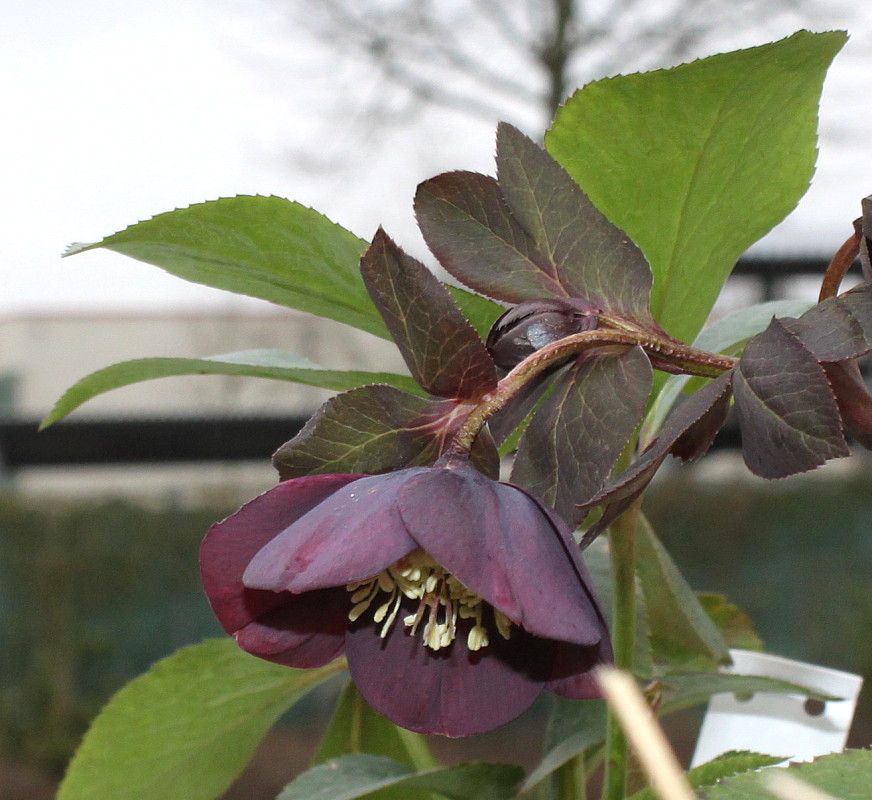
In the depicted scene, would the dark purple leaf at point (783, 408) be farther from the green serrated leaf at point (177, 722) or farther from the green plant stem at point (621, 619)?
the green serrated leaf at point (177, 722)

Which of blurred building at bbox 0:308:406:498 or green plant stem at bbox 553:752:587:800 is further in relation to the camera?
blurred building at bbox 0:308:406:498

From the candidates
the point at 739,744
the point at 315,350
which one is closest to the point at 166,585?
the point at 315,350

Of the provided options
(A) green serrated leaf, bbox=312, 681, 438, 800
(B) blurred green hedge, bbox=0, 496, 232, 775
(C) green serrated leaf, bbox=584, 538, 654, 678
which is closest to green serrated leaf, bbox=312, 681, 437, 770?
(A) green serrated leaf, bbox=312, 681, 438, 800

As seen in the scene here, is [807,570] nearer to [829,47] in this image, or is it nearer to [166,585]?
[166,585]

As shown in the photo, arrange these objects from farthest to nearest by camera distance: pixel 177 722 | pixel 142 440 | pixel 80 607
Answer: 1. pixel 142 440
2. pixel 80 607
3. pixel 177 722

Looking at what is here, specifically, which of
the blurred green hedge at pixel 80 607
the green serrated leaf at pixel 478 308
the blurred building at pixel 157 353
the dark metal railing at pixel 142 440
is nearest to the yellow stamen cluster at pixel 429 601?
the green serrated leaf at pixel 478 308

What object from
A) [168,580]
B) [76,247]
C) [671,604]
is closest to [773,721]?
[671,604]

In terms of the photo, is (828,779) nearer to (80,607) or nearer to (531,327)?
(531,327)

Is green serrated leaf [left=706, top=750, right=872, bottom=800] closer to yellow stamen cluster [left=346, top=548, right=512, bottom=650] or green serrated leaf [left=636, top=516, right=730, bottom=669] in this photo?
yellow stamen cluster [left=346, top=548, right=512, bottom=650]
